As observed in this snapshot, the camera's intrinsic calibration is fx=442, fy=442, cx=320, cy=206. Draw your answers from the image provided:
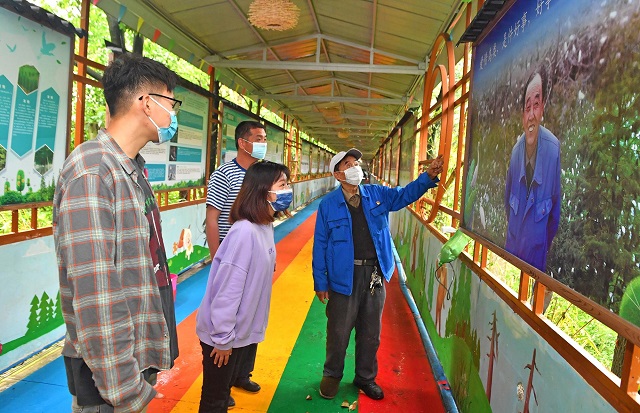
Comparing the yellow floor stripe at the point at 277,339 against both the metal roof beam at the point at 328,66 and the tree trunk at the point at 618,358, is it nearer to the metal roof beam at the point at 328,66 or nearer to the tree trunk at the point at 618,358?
the tree trunk at the point at 618,358

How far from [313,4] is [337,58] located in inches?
101

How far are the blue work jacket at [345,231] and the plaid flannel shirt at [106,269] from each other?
1.57 metres

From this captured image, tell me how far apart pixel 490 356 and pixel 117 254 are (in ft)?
5.84

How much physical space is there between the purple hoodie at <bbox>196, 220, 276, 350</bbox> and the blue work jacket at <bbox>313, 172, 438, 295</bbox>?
0.66 m

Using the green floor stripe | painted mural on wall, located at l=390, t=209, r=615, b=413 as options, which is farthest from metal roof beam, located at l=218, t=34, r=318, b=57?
the green floor stripe

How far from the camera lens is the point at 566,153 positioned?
1302 mm

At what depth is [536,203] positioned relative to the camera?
1482 millimetres

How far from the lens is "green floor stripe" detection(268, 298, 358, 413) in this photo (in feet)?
9.36

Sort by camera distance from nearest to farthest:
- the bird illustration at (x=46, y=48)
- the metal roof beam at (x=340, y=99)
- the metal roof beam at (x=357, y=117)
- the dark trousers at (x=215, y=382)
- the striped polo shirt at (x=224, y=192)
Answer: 1. the dark trousers at (x=215, y=382)
2. the striped polo shirt at (x=224, y=192)
3. the bird illustration at (x=46, y=48)
4. the metal roof beam at (x=340, y=99)
5. the metal roof beam at (x=357, y=117)

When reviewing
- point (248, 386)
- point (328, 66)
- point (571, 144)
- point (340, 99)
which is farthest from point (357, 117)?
point (571, 144)

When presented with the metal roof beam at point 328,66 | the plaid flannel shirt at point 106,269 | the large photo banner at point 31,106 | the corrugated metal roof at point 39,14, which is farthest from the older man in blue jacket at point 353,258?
the metal roof beam at point 328,66

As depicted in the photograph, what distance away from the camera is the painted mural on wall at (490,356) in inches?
55.8

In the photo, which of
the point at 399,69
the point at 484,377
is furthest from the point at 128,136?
the point at 399,69

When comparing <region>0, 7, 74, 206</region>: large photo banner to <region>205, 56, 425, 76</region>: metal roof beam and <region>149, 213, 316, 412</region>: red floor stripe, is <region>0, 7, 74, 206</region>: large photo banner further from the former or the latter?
<region>205, 56, 425, 76</region>: metal roof beam
